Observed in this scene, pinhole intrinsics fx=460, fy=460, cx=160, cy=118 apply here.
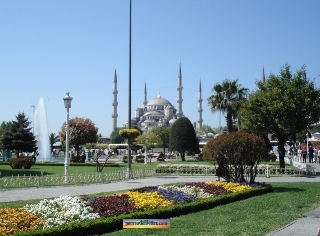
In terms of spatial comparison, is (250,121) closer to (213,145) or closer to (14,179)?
(213,145)

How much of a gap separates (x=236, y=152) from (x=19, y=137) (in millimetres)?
29832

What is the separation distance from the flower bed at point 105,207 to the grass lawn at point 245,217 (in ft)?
1.27

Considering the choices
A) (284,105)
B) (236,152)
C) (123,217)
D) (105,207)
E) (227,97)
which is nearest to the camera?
(123,217)

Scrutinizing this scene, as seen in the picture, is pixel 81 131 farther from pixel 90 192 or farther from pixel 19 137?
pixel 90 192

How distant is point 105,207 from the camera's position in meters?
9.38

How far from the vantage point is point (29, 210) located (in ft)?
28.9

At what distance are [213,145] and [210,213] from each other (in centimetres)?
632

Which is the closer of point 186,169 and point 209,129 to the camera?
point 186,169

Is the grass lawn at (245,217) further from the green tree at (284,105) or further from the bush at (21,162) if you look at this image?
the bush at (21,162)

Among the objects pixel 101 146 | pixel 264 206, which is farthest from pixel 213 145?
pixel 101 146

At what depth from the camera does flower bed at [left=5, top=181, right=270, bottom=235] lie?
7988 mm

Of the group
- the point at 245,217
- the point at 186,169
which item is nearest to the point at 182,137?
the point at 186,169

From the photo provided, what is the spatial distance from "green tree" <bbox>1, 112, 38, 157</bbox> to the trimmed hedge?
31793mm

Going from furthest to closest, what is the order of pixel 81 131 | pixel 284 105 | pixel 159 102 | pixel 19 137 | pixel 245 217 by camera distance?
pixel 159 102, pixel 81 131, pixel 19 137, pixel 284 105, pixel 245 217
